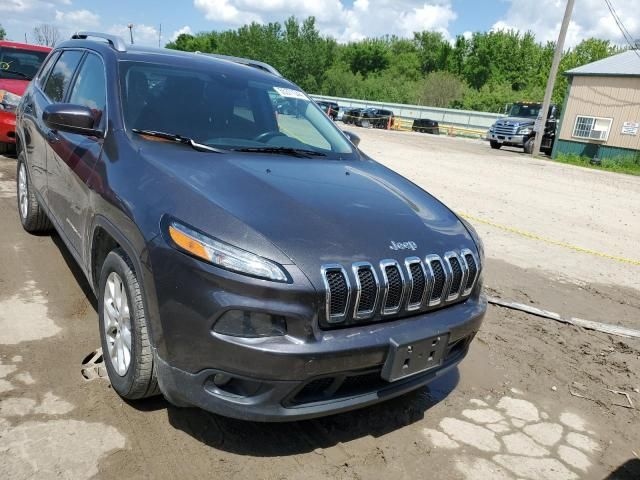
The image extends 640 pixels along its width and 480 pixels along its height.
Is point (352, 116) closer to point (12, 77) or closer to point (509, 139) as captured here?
point (509, 139)

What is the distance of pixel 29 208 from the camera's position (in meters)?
5.05

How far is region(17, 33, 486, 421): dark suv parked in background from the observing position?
2180 mm

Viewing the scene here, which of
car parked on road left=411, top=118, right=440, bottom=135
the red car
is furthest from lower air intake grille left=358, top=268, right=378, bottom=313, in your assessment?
car parked on road left=411, top=118, right=440, bottom=135

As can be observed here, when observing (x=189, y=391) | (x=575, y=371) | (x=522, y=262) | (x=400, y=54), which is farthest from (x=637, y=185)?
(x=400, y=54)

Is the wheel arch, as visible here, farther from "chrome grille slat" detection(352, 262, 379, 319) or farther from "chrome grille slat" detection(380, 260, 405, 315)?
"chrome grille slat" detection(380, 260, 405, 315)

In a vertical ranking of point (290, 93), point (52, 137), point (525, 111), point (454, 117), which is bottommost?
point (52, 137)

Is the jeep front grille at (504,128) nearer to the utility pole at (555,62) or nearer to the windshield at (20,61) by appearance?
the utility pole at (555,62)

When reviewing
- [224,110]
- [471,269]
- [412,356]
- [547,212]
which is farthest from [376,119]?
[412,356]

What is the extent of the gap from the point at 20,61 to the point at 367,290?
9923 mm

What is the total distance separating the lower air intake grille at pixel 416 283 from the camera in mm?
2449

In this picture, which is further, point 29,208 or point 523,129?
point 523,129

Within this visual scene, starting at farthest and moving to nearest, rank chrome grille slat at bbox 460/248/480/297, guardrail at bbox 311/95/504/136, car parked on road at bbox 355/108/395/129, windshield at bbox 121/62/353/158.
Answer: guardrail at bbox 311/95/504/136 < car parked on road at bbox 355/108/395/129 < windshield at bbox 121/62/353/158 < chrome grille slat at bbox 460/248/480/297

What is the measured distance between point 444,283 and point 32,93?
14.1ft

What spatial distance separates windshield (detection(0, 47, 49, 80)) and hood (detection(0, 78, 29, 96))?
453mm
